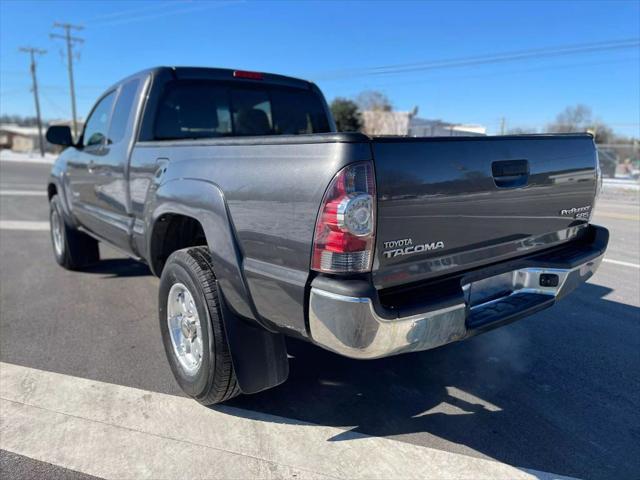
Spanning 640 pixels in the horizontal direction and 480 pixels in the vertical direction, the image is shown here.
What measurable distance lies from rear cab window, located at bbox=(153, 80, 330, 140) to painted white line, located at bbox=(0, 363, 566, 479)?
78.8 inches

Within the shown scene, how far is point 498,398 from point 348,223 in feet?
5.88

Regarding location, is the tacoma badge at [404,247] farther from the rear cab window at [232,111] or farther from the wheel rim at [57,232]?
the wheel rim at [57,232]

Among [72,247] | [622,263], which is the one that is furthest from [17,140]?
[622,263]

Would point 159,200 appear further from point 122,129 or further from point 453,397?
point 453,397

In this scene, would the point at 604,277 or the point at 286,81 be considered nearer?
the point at 286,81

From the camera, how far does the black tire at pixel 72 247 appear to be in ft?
18.9

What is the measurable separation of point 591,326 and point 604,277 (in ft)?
6.02

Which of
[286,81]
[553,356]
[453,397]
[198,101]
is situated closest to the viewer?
[453,397]

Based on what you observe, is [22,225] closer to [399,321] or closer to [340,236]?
[340,236]

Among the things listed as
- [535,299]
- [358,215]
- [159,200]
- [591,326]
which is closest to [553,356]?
[591,326]

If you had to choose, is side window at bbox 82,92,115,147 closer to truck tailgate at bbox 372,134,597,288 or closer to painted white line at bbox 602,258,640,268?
truck tailgate at bbox 372,134,597,288

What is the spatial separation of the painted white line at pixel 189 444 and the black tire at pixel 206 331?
0.16 metres

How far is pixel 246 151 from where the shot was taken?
8.00 ft

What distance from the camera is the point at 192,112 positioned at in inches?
159
